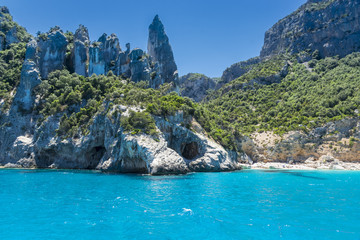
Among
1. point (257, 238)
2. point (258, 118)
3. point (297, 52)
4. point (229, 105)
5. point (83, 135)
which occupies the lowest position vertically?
point (257, 238)

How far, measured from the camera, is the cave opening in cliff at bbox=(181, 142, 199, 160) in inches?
1855

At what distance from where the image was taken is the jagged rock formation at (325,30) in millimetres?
99637

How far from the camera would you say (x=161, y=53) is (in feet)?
296

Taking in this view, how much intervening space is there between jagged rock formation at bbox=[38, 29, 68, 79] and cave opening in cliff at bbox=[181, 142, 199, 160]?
44510 millimetres

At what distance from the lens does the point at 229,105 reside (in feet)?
326

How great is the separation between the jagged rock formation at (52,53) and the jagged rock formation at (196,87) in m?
81.9

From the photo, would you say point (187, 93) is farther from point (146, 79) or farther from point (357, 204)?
point (357, 204)

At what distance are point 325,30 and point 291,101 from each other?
46449mm

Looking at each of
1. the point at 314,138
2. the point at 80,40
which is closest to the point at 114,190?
the point at 314,138

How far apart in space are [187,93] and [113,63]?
71.4m

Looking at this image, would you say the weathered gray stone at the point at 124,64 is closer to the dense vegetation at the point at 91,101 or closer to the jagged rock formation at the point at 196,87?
the dense vegetation at the point at 91,101

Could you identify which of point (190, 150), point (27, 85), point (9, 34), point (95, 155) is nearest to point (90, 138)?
point (95, 155)

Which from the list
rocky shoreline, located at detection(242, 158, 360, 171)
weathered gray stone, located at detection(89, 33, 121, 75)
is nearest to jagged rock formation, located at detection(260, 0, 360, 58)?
rocky shoreline, located at detection(242, 158, 360, 171)

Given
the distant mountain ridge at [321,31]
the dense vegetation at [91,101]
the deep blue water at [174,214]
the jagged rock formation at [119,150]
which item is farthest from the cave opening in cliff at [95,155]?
the distant mountain ridge at [321,31]
